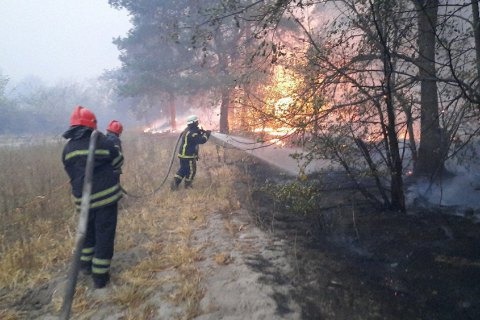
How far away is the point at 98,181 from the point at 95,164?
0.67 feet

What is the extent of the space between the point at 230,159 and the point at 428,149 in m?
6.41

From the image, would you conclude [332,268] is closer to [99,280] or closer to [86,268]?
[99,280]

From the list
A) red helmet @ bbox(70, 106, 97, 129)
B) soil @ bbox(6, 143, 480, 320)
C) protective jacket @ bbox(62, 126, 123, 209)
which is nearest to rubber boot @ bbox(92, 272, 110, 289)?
soil @ bbox(6, 143, 480, 320)

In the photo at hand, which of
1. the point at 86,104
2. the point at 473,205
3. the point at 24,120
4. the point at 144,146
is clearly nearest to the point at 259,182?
the point at 473,205

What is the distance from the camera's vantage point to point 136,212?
680 cm

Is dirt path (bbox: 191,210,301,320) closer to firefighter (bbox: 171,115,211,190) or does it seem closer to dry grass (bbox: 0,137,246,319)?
dry grass (bbox: 0,137,246,319)

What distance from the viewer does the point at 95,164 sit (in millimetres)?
4023

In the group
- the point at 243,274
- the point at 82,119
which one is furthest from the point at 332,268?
the point at 82,119

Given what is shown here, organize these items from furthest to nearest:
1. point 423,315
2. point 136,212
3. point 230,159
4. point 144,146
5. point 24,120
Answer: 1. point 24,120
2. point 144,146
3. point 230,159
4. point 136,212
5. point 423,315

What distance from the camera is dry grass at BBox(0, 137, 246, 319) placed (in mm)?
3750

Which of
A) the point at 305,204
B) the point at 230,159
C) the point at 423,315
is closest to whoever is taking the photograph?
the point at 423,315

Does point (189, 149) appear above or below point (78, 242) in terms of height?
above

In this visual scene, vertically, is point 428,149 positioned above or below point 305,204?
above

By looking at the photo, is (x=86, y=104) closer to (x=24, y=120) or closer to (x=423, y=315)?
(x=24, y=120)
